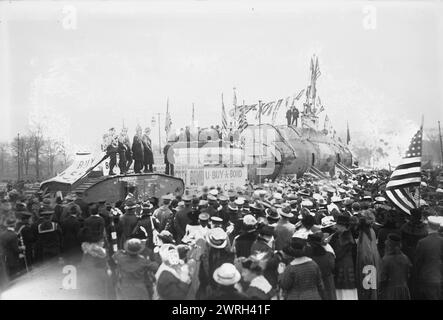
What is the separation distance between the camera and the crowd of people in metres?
4.49

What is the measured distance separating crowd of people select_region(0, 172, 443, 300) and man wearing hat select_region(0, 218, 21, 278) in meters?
0.02

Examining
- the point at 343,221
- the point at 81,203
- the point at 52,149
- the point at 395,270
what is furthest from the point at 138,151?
the point at 395,270

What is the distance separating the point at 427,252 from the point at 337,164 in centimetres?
346

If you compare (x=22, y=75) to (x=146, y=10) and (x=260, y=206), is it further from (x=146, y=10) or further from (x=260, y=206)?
(x=260, y=206)

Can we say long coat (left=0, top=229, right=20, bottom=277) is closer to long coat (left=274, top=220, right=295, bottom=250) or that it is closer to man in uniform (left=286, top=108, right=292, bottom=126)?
long coat (left=274, top=220, right=295, bottom=250)

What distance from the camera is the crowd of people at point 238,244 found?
4.49 metres

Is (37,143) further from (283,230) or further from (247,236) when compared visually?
(283,230)

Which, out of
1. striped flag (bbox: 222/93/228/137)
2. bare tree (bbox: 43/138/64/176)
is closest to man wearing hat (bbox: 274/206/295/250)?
striped flag (bbox: 222/93/228/137)

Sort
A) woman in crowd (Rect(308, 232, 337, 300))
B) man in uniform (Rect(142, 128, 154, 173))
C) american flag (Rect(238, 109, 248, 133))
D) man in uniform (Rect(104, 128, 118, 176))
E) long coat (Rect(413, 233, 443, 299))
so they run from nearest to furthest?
woman in crowd (Rect(308, 232, 337, 300)) → long coat (Rect(413, 233, 443, 299)) → man in uniform (Rect(104, 128, 118, 176)) → man in uniform (Rect(142, 128, 154, 173)) → american flag (Rect(238, 109, 248, 133))

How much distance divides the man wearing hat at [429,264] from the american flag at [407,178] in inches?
48.3

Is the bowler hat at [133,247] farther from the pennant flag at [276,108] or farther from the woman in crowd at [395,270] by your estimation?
the pennant flag at [276,108]

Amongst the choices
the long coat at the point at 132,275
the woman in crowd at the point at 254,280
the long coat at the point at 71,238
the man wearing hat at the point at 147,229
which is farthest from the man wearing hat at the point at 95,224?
the woman in crowd at the point at 254,280

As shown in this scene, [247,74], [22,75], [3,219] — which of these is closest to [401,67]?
[247,74]
